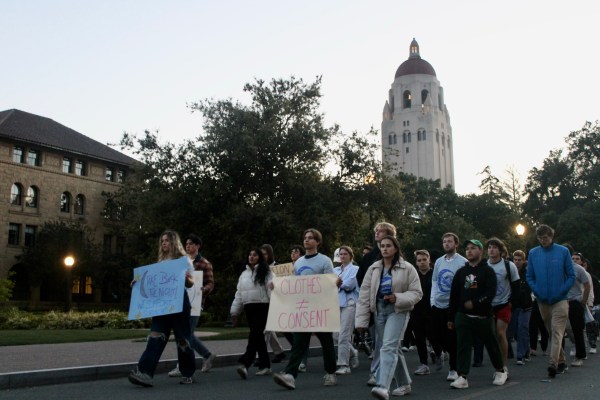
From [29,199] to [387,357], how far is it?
169 ft

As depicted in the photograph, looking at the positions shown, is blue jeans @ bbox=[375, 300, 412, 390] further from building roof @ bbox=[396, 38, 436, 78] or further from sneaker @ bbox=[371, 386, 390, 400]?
building roof @ bbox=[396, 38, 436, 78]

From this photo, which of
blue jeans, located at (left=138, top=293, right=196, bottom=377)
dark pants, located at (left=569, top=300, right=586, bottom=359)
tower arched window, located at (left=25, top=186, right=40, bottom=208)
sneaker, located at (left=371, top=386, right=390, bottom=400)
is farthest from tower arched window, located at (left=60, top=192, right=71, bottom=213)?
sneaker, located at (left=371, top=386, right=390, bottom=400)

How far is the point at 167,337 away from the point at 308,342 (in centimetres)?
176

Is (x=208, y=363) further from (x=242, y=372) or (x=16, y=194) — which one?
(x=16, y=194)

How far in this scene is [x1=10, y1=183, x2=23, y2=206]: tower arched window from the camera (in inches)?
2080

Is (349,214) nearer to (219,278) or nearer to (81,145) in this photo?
(219,278)

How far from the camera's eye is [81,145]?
59031 millimetres

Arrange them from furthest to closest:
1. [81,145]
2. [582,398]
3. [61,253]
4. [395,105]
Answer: [395,105] < [81,145] < [61,253] < [582,398]

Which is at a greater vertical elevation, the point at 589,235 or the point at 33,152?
the point at 33,152

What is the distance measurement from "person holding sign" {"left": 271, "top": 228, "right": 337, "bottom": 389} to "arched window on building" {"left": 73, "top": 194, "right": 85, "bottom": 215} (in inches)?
2028

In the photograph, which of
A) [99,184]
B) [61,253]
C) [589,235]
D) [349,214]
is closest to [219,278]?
[349,214]

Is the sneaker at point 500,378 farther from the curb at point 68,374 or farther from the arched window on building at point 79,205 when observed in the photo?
the arched window on building at point 79,205

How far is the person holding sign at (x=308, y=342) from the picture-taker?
8.27 meters

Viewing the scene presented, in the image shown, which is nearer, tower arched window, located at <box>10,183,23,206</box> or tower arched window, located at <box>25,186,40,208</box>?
tower arched window, located at <box>10,183,23,206</box>
